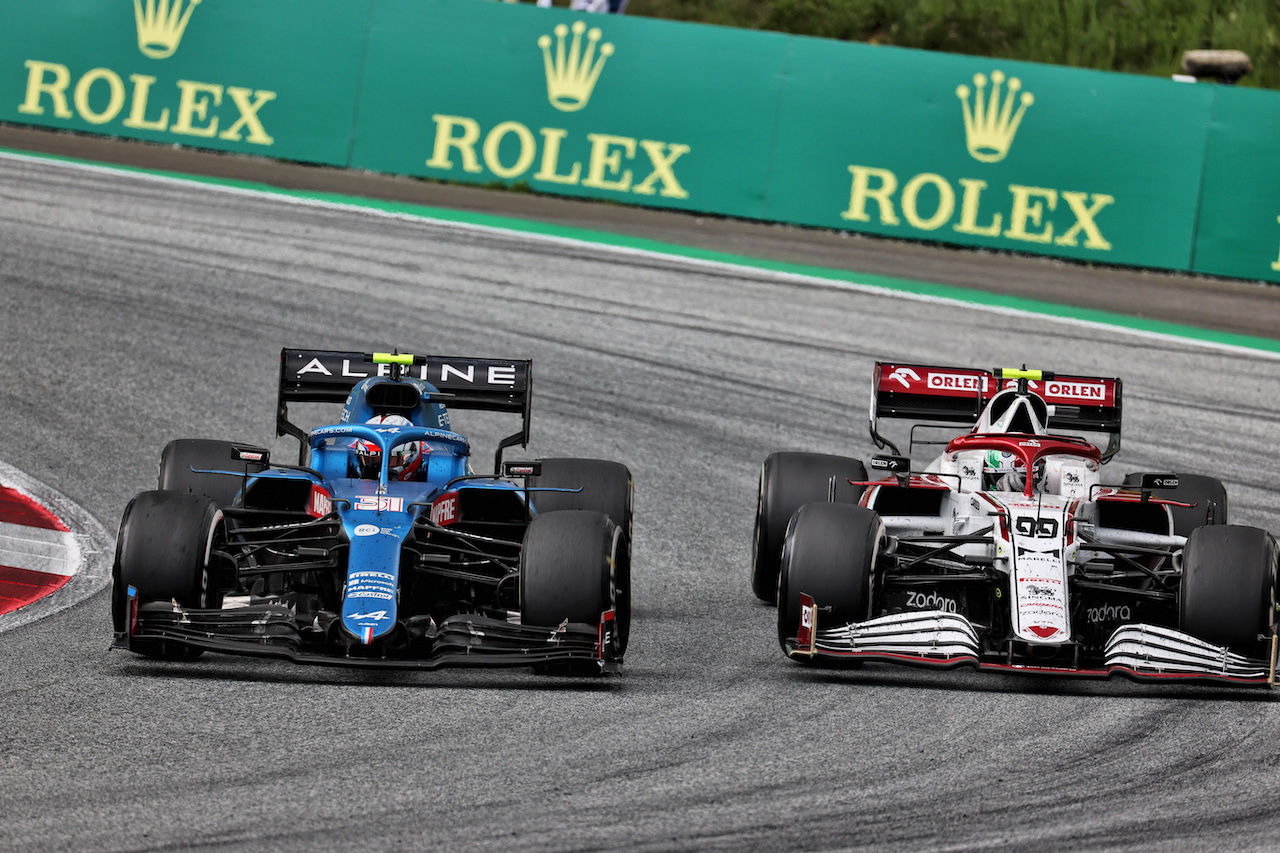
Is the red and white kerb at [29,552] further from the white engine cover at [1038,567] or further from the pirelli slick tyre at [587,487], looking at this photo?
the white engine cover at [1038,567]

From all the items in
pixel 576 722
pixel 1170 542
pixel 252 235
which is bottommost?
pixel 576 722

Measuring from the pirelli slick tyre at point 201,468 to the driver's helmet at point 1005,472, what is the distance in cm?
399

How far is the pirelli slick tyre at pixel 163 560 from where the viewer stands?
8.00 metres

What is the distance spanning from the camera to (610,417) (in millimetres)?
14500

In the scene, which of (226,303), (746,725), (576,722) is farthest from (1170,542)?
(226,303)

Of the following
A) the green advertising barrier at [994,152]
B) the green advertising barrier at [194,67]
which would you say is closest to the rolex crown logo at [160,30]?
the green advertising barrier at [194,67]

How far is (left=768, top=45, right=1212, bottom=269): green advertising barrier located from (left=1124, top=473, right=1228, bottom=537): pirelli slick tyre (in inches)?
354

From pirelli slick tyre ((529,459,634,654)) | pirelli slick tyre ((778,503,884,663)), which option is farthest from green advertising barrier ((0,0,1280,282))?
pirelli slick tyre ((778,503,884,663))

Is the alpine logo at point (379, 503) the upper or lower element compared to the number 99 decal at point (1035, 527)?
lower

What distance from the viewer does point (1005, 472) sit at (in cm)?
980

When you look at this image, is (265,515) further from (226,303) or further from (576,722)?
(226,303)

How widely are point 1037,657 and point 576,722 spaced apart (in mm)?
2451

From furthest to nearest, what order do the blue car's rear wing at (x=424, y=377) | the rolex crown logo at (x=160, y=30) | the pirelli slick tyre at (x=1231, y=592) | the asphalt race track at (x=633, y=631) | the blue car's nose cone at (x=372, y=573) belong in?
the rolex crown logo at (x=160, y=30) < the blue car's rear wing at (x=424, y=377) < the pirelli slick tyre at (x=1231, y=592) < the blue car's nose cone at (x=372, y=573) < the asphalt race track at (x=633, y=631)

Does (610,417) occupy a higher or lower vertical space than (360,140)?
lower
